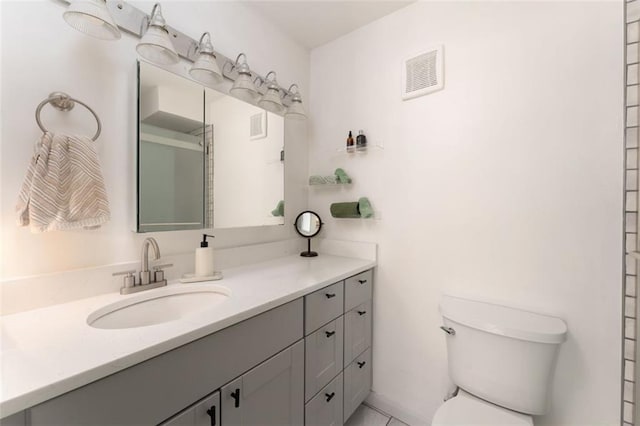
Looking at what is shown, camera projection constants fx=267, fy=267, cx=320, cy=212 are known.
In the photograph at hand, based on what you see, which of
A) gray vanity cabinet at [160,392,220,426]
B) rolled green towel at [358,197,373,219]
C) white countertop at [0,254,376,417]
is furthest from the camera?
rolled green towel at [358,197,373,219]

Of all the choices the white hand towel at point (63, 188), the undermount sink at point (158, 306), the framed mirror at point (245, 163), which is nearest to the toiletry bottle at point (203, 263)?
the undermount sink at point (158, 306)

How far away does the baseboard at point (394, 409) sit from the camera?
1.50 m

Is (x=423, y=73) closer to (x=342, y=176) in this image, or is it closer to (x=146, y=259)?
(x=342, y=176)

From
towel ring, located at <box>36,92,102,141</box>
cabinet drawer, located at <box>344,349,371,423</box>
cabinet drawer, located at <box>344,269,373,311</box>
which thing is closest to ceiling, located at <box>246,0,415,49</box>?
towel ring, located at <box>36,92,102,141</box>

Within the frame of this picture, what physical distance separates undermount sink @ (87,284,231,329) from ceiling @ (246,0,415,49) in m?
1.62

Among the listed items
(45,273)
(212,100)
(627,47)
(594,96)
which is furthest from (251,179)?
(627,47)

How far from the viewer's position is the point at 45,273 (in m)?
0.91

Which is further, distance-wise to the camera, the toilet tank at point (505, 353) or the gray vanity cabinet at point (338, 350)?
the gray vanity cabinet at point (338, 350)

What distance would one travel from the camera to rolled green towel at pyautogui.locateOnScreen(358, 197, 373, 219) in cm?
164

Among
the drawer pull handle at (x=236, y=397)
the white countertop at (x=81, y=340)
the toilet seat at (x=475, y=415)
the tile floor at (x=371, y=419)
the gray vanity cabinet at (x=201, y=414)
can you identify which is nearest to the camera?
the white countertop at (x=81, y=340)

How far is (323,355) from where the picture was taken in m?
1.22

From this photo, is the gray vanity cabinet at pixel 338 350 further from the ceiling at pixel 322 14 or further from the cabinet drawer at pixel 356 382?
the ceiling at pixel 322 14

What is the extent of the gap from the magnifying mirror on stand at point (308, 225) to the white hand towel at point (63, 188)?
3.65ft

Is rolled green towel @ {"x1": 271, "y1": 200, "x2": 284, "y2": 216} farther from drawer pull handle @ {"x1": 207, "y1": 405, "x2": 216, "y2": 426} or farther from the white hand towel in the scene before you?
drawer pull handle @ {"x1": 207, "y1": 405, "x2": 216, "y2": 426}
